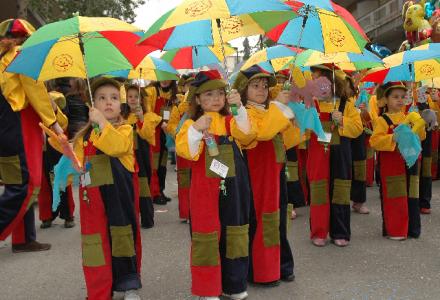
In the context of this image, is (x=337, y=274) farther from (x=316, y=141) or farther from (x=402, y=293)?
(x=316, y=141)

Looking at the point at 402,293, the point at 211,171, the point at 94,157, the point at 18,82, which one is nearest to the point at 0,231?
the point at 18,82

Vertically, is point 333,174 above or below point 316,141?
below

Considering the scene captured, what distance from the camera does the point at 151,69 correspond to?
20.3 feet

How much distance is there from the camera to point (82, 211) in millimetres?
3557

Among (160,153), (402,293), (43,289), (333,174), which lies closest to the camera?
(402,293)

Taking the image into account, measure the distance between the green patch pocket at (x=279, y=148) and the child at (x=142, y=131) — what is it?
99.4 inches

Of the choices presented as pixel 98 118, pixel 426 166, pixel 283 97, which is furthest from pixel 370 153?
pixel 98 118

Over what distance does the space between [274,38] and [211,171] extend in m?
1.54

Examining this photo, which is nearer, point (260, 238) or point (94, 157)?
point (94, 157)

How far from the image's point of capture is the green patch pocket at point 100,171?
3.52m

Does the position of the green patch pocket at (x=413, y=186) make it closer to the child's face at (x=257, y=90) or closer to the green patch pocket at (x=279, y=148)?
the green patch pocket at (x=279, y=148)

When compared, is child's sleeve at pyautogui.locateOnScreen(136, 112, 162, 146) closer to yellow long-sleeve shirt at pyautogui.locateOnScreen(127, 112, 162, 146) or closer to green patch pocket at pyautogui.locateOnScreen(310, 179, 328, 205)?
yellow long-sleeve shirt at pyautogui.locateOnScreen(127, 112, 162, 146)

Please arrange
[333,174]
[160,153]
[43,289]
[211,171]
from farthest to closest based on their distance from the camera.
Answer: [160,153]
[333,174]
[43,289]
[211,171]

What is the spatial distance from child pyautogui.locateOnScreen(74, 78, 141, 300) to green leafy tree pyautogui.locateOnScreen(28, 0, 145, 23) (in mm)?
19045
